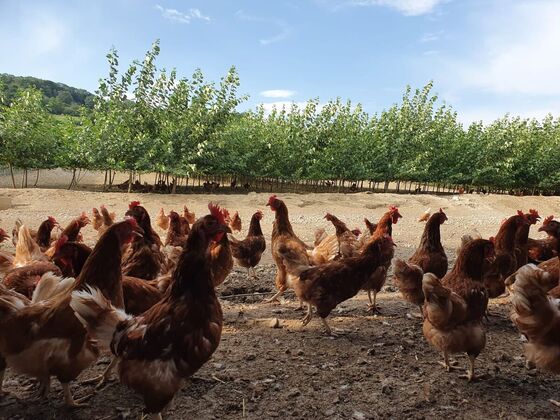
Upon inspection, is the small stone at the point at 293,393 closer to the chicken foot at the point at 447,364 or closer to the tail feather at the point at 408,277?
the chicken foot at the point at 447,364

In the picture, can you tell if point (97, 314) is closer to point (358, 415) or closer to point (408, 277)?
point (358, 415)

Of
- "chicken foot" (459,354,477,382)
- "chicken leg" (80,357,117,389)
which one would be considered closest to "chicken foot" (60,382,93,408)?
"chicken leg" (80,357,117,389)

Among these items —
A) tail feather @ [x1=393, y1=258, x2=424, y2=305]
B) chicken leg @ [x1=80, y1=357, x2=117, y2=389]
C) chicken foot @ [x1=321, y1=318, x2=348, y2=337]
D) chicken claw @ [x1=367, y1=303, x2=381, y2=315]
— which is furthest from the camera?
chicken claw @ [x1=367, y1=303, x2=381, y2=315]

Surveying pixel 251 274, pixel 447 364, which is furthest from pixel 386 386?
pixel 251 274

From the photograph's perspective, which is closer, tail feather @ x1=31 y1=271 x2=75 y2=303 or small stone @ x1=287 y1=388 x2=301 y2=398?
tail feather @ x1=31 y1=271 x2=75 y2=303

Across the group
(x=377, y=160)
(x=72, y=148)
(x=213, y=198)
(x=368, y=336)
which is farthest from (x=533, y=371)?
(x=377, y=160)

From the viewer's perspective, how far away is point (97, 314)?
290cm

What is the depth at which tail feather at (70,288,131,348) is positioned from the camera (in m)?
2.82

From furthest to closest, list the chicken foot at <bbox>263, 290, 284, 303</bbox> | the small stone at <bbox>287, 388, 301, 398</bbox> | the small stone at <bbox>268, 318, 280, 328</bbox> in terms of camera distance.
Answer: the chicken foot at <bbox>263, 290, 284, 303</bbox> < the small stone at <bbox>268, 318, 280, 328</bbox> < the small stone at <bbox>287, 388, 301, 398</bbox>

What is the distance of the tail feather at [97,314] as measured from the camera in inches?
111

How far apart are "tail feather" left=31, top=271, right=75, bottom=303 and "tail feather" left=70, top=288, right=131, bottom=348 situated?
1.91ft

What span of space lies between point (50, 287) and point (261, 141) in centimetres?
2338

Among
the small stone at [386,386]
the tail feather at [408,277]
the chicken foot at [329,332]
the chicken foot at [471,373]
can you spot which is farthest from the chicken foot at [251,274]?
the chicken foot at [471,373]

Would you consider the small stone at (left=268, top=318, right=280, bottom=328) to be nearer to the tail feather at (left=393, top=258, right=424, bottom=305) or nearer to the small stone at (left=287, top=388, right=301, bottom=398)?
the small stone at (left=287, top=388, right=301, bottom=398)
